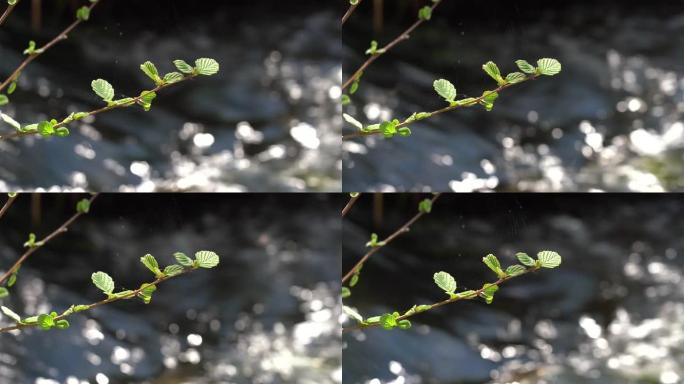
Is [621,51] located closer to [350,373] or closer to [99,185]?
[350,373]

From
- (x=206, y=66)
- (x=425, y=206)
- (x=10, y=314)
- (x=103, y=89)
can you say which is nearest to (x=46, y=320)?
(x=10, y=314)

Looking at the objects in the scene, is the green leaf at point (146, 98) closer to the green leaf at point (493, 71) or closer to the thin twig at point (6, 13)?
the thin twig at point (6, 13)

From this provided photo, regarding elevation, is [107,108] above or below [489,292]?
above

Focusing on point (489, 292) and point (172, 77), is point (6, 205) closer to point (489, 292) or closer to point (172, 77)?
point (172, 77)

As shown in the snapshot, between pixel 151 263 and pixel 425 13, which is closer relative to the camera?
pixel 151 263

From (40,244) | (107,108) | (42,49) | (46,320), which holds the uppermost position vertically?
(42,49)

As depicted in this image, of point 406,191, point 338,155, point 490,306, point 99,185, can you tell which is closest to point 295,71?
point 338,155

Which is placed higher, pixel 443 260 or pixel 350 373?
pixel 443 260

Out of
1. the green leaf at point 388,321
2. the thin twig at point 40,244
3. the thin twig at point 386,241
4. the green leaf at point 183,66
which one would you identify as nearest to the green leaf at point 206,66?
the green leaf at point 183,66
